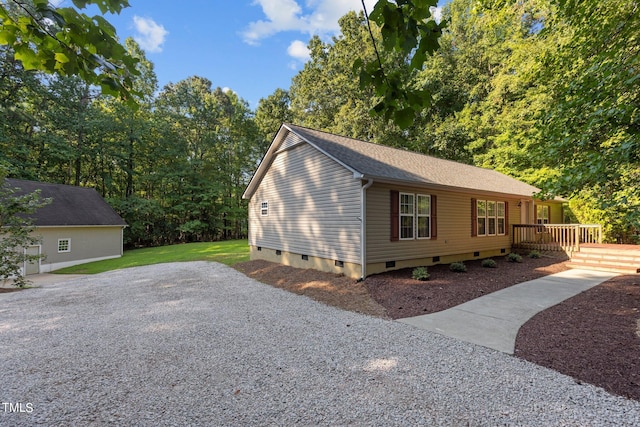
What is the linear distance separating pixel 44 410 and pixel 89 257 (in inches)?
769

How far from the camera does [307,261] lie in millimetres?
10508

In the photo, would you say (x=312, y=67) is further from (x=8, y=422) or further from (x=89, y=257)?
(x=8, y=422)

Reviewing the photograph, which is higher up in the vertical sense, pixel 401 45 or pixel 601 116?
pixel 601 116

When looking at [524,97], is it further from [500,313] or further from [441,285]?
[500,313]

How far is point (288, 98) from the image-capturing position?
32.0 m

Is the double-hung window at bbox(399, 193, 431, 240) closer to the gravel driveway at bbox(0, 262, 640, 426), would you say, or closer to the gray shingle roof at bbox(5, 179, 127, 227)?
the gravel driveway at bbox(0, 262, 640, 426)

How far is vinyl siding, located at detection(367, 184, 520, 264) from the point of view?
28.2ft

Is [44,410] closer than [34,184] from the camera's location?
Yes

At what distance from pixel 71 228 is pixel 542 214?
27952mm

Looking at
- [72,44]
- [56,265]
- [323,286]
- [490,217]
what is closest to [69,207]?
[56,265]

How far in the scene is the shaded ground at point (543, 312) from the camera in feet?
11.9

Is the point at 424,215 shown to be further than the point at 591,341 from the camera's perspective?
Yes

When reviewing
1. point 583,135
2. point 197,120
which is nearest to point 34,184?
point 197,120

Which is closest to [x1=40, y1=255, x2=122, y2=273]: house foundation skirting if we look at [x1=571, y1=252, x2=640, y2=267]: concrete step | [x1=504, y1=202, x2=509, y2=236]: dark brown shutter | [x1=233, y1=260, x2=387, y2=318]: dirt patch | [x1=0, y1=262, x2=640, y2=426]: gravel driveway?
[x1=233, y1=260, x2=387, y2=318]: dirt patch
